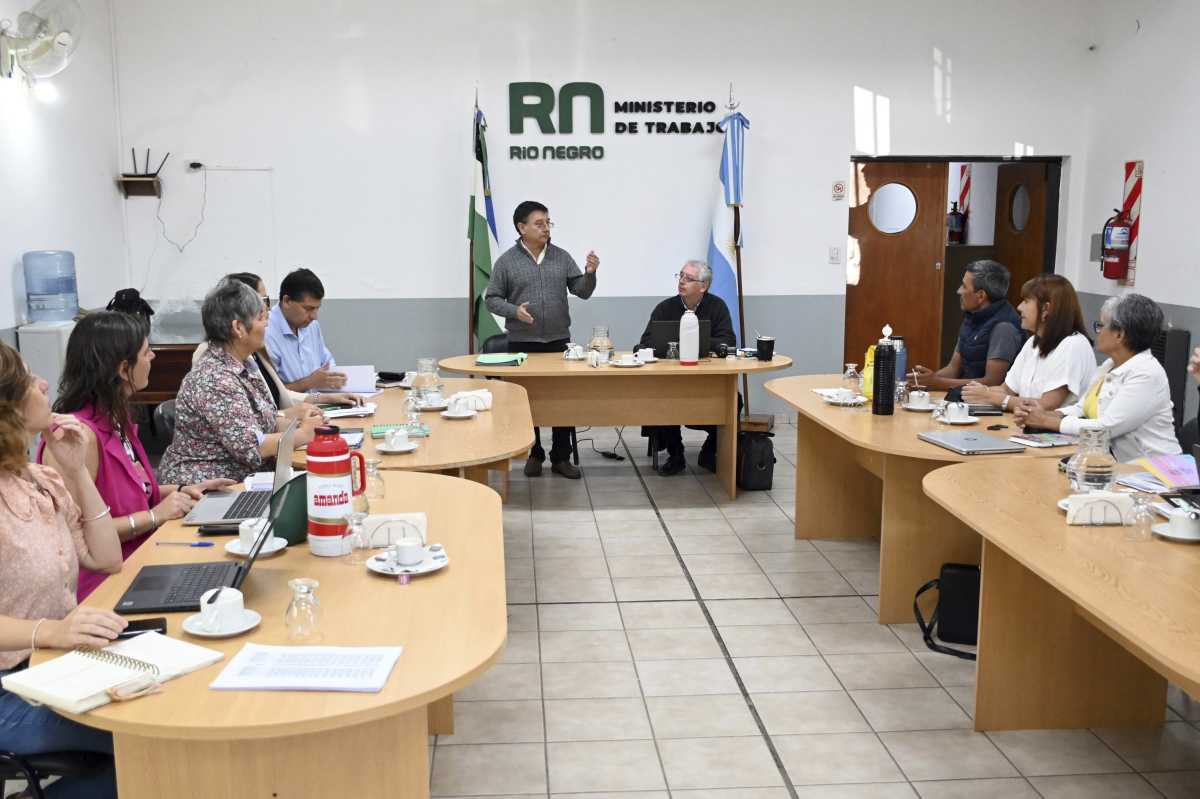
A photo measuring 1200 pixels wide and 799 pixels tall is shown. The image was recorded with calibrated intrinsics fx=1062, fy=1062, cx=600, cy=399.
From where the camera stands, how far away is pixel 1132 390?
3.79 m

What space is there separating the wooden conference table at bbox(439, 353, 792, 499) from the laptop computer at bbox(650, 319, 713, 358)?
0.37ft

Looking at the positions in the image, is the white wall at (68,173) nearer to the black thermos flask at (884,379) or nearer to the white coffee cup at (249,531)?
the white coffee cup at (249,531)

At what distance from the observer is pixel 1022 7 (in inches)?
315

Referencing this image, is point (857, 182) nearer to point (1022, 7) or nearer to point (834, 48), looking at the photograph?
point (834, 48)

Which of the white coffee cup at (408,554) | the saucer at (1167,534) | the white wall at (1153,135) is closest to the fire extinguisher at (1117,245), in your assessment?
the white wall at (1153,135)

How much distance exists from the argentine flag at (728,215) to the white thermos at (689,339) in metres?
→ 1.90

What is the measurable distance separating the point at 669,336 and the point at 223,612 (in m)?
4.33

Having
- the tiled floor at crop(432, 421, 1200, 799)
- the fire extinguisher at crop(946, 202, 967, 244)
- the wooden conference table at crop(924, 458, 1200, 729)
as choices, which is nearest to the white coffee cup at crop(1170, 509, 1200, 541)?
the wooden conference table at crop(924, 458, 1200, 729)

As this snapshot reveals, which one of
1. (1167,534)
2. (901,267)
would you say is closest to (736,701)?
(1167,534)

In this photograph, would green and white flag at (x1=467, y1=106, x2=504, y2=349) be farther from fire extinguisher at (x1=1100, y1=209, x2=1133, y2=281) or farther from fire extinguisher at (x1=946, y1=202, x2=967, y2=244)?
fire extinguisher at (x1=946, y1=202, x2=967, y2=244)

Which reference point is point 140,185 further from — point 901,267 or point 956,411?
point 956,411

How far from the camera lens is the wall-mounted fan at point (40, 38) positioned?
19.1 ft

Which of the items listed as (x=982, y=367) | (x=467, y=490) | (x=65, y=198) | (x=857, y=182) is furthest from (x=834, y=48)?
(x=467, y=490)

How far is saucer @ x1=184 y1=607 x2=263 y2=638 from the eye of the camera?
1.97 m
